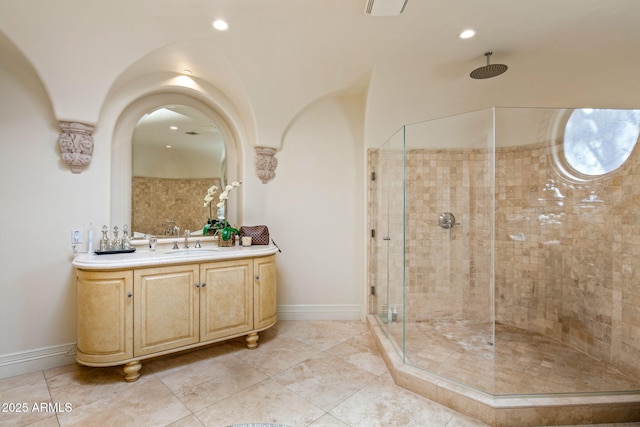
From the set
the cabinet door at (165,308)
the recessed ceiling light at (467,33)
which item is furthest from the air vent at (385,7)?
the cabinet door at (165,308)

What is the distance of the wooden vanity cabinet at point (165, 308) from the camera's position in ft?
6.23

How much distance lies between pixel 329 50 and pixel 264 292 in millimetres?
2100

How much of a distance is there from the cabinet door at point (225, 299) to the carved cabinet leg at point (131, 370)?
0.44m

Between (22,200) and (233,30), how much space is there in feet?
6.51

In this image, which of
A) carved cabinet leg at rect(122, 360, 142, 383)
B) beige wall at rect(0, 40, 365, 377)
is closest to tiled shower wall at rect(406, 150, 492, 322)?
beige wall at rect(0, 40, 365, 377)

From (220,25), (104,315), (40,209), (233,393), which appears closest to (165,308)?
(104,315)

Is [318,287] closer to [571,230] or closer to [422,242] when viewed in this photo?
[422,242]

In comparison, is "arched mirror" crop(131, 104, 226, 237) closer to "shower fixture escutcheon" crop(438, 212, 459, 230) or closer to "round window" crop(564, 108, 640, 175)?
"shower fixture escutcheon" crop(438, 212, 459, 230)

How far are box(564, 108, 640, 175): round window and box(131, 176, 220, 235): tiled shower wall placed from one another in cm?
330

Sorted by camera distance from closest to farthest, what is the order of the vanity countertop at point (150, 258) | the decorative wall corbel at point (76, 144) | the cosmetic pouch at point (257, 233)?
the vanity countertop at point (150, 258) < the decorative wall corbel at point (76, 144) < the cosmetic pouch at point (257, 233)

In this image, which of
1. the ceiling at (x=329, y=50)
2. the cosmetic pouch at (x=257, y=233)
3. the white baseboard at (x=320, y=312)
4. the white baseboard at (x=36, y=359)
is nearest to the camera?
the ceiling at (x=329, y=50)

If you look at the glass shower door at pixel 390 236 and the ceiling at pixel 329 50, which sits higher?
the ceiling at pixel 329 50

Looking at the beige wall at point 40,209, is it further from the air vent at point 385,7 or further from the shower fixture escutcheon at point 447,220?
the shower fixture escutcheon at point 447,220

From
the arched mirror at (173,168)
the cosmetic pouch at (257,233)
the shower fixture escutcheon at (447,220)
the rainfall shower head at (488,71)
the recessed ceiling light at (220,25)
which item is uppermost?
the recessed ceiling light at (220,25)
